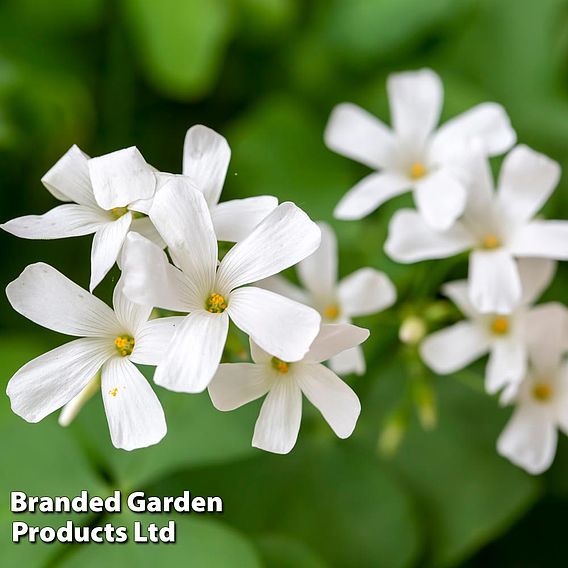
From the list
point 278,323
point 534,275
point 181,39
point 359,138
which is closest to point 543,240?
point 534,275

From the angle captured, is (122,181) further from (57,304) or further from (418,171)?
(418,171)

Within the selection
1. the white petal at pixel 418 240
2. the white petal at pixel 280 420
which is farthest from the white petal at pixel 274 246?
the white petal at pixel 418 240

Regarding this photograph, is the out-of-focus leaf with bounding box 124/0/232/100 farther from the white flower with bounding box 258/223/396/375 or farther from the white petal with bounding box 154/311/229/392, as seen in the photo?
the white petal with bounding box 154/311/229/392

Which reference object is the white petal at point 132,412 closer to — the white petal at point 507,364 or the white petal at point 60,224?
the white petal at point 60,224

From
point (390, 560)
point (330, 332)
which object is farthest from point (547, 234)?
point (390, 560)

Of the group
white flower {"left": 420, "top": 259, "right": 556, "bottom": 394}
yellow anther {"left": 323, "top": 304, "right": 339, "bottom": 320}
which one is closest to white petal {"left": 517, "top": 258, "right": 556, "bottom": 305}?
white flower {"left": 420, "top": 259, "right": 556, "bottom": 394}

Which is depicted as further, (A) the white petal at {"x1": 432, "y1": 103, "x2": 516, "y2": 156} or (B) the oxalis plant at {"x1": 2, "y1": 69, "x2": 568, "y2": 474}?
(A) the white petal at {"x1": 432, "y1": 103, "x2": 516, "y2": 156}
